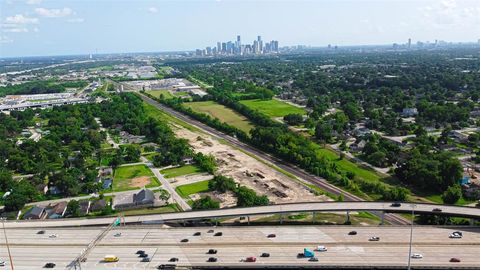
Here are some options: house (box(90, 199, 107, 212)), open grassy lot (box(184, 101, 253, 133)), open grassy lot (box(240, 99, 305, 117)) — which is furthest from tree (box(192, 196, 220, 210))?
open grassy lot (box(240, 99, 305, 117))

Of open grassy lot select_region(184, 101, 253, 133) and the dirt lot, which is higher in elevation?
open grassy lot select_region(184, 101, 253, 133)

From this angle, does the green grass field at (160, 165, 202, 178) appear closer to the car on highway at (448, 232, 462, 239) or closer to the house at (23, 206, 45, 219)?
the house at (23, 206, 45, 219)

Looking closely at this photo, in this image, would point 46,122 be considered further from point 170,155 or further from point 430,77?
point 430,77

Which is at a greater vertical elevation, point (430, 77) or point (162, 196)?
point (430, 77)

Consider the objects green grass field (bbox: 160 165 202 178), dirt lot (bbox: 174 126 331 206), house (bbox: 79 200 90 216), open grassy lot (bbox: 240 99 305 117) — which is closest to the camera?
house (bbox: 79 200 90 216)

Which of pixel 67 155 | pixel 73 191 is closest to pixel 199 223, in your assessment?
pixel 73 191

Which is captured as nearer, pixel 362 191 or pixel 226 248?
pixel 226 248

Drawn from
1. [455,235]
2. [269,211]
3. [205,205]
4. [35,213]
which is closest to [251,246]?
[269,211]
